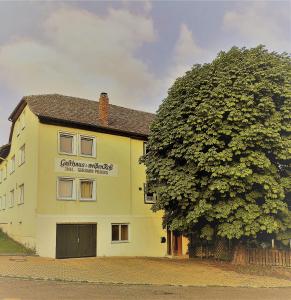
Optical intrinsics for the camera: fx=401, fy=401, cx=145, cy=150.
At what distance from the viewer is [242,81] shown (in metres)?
19.4

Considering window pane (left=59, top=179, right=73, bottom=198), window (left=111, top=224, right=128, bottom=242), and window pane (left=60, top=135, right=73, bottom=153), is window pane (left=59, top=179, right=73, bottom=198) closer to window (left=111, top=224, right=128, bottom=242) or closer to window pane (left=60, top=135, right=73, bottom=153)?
window pane (left=60, top=135, right=73, bottom=153)

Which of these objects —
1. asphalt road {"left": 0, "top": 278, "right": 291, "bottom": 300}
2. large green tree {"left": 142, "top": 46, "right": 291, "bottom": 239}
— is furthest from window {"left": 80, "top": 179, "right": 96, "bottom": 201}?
asphalt road {"left": 0, "top": 278, "right": 291, "bottom": 300}

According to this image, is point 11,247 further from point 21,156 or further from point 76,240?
point 21,156

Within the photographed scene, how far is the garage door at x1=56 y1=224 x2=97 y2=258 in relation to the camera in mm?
23078

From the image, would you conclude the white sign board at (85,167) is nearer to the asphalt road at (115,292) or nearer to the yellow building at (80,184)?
the yellow building at (80,184)

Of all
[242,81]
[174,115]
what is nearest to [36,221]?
[174,115]

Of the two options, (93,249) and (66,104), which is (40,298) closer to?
(93,249)

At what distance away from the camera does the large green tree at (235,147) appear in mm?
18766

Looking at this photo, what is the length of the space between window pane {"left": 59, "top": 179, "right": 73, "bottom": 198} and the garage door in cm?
181

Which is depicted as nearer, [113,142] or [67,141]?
[67,141]

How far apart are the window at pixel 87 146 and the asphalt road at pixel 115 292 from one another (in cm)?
1111

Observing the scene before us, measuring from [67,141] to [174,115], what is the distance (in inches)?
280

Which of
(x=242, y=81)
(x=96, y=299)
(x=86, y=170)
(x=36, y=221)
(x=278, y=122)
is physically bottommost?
(x=96, y=299)

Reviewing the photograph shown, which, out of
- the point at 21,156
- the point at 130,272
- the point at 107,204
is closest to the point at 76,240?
the point at 107,204
